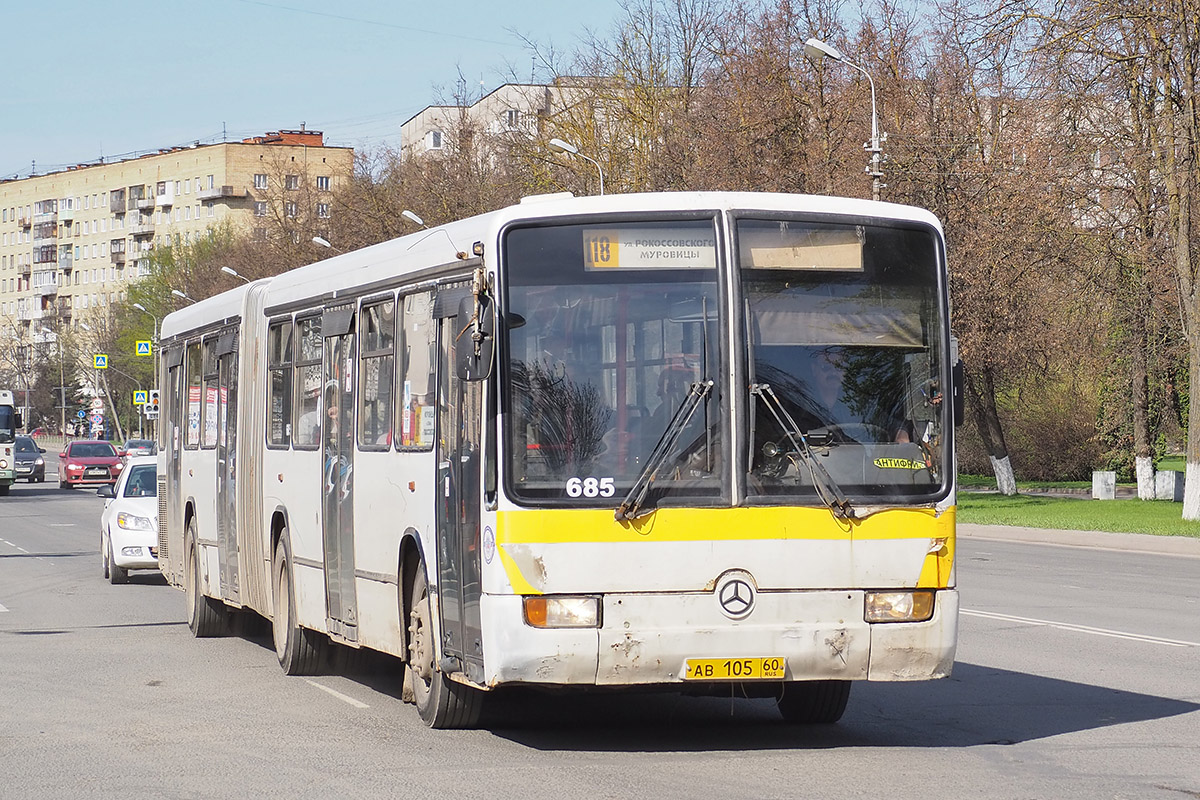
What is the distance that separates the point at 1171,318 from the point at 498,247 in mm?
35723

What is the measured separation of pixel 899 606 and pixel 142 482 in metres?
16.0

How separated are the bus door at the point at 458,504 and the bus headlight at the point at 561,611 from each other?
347mm

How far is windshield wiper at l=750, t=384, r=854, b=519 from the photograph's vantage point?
8.77 metres

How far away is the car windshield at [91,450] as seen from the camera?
5928 centimetres

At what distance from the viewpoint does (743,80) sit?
148ft

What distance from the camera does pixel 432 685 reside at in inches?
389

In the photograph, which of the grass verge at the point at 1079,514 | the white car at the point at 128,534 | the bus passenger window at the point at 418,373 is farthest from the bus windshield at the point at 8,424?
the bus passenger window at the point at 418,373

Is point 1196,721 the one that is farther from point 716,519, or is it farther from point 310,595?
point 310,595

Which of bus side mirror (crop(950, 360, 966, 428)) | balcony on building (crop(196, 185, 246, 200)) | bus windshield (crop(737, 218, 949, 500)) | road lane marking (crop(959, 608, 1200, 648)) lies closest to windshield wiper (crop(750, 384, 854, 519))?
bus windshield (crop(737, 218, 949, 500))

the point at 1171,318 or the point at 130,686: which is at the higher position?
the point at 1171,318

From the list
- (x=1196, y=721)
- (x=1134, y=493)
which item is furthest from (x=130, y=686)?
(x=1134, y=493)

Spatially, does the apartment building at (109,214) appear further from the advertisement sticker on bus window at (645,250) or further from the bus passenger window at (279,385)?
the advertisement sticker on bus window at (645,250)

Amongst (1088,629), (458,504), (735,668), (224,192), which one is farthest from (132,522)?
(224,192)

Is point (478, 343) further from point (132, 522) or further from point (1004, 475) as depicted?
point (1004, 475)
